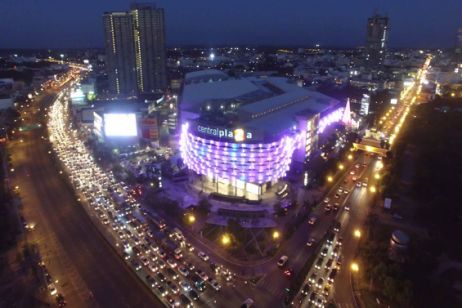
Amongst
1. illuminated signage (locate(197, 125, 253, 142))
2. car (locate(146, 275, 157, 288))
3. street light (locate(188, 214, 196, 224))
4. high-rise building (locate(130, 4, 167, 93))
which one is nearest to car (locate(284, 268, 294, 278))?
car (locate(146, 275, 157, 288))

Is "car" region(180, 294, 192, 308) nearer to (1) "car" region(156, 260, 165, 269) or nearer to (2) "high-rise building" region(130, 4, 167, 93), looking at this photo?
(1) "car" region(156, 260, 165, 269)

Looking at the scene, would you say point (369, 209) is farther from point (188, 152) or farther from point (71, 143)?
point (71, 143)

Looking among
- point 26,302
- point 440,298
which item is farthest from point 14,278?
point 440,298

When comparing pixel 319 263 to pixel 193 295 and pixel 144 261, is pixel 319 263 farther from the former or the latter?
pixel 144 261

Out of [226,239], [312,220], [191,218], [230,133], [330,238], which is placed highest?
[230,133]

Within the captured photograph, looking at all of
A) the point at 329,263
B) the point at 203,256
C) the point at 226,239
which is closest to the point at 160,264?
the point at 203,256
